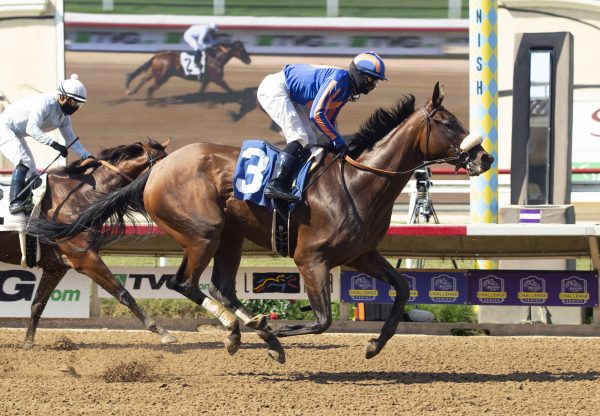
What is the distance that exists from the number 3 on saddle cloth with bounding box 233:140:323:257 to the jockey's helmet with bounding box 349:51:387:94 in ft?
1.69

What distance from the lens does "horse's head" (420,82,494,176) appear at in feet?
21.2

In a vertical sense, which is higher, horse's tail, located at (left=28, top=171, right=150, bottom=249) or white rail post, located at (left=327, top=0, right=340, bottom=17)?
white rail post, located at (left=327, top=0, right=340, bottom=17)

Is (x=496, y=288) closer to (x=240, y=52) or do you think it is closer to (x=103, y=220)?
(x=103, y=220)

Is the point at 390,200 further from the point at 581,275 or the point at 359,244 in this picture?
the point at 581,275

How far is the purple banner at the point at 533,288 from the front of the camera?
884 centimetres

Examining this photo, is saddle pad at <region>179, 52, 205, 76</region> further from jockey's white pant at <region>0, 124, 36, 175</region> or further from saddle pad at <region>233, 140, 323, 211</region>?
saddle pad at <region>233, 140, 323, 211</region>

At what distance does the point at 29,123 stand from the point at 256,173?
2186mm

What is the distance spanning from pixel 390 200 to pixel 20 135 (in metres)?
3.18

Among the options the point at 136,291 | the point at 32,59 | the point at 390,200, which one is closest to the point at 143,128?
the point at 32,59

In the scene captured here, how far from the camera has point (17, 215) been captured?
316 inches

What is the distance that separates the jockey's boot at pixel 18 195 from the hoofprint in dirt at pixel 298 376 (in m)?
1.08

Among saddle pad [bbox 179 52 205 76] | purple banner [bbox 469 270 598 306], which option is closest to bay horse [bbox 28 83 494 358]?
purple banner [bbox 469 270 598 306]

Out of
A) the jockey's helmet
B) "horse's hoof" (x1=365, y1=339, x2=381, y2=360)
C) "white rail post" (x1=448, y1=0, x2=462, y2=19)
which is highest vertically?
"white rail post" (x1=448, y1=0, x2=462, y2=19)

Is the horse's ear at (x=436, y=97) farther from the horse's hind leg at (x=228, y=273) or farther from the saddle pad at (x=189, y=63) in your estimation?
the saddle pad at (x=189, y=63)
